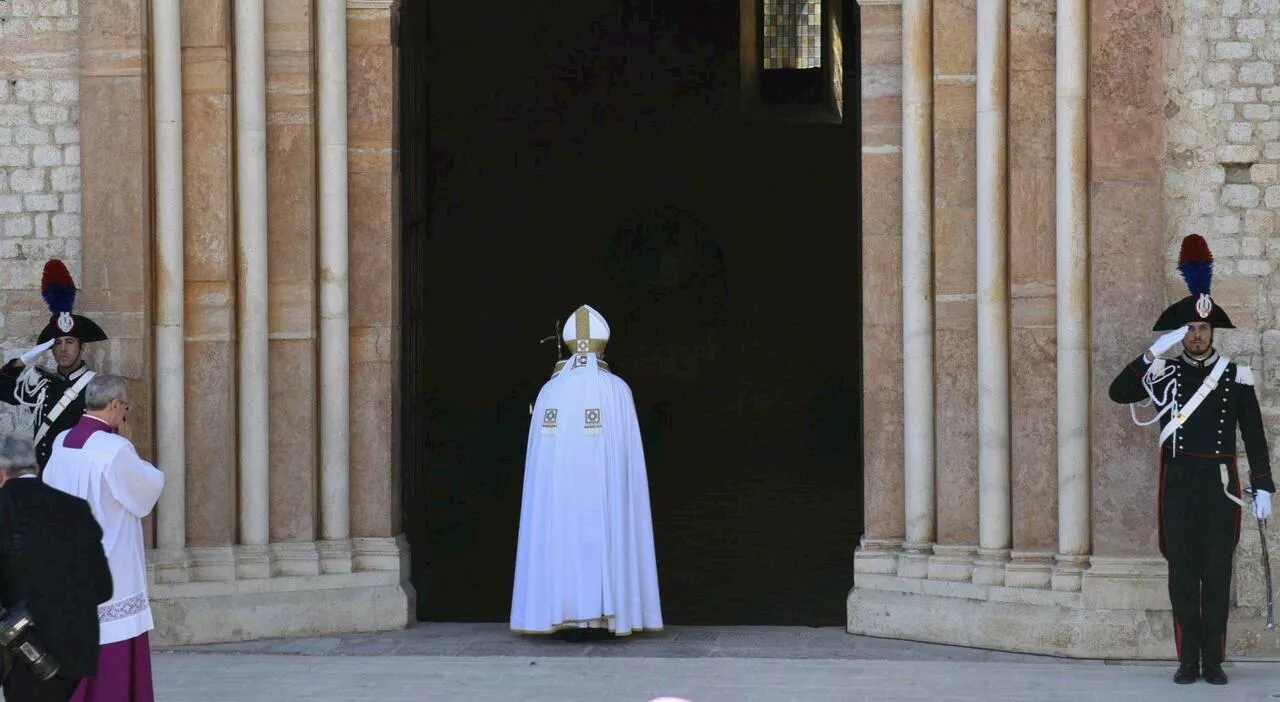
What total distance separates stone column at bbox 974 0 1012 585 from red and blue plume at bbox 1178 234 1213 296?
39.0 inches

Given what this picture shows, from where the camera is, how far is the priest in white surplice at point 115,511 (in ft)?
22.4

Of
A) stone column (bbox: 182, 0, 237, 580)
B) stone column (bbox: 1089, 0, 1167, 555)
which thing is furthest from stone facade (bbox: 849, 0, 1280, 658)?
stone column (bbox: 182, 0, 237, 580)

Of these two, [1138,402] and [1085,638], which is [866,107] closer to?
[1138,402]

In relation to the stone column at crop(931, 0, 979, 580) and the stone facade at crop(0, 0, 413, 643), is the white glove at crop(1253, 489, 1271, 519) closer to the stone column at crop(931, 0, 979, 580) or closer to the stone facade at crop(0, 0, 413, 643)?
the stone column at crop(931, 0, 979, 580)

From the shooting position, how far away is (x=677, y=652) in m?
9.05

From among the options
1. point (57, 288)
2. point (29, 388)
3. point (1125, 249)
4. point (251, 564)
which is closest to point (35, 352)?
point (29, 388)

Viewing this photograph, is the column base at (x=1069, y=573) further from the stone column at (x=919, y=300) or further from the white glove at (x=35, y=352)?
the white glove at (x=35, y=352)

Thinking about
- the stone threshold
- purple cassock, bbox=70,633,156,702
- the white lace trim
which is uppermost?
the white lace trim

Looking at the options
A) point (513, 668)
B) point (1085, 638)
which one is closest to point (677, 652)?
point (513, 668)

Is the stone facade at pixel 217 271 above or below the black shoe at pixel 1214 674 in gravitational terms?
above

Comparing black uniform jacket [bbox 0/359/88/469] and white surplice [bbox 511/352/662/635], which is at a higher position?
black uniform jacket [bbox 0/359/88/469]

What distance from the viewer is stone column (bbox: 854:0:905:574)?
9.57m

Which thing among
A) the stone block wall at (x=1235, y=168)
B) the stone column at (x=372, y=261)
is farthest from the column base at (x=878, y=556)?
the stone column at (x=372, y=261)

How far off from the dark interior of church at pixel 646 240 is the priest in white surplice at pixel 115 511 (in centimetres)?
973
